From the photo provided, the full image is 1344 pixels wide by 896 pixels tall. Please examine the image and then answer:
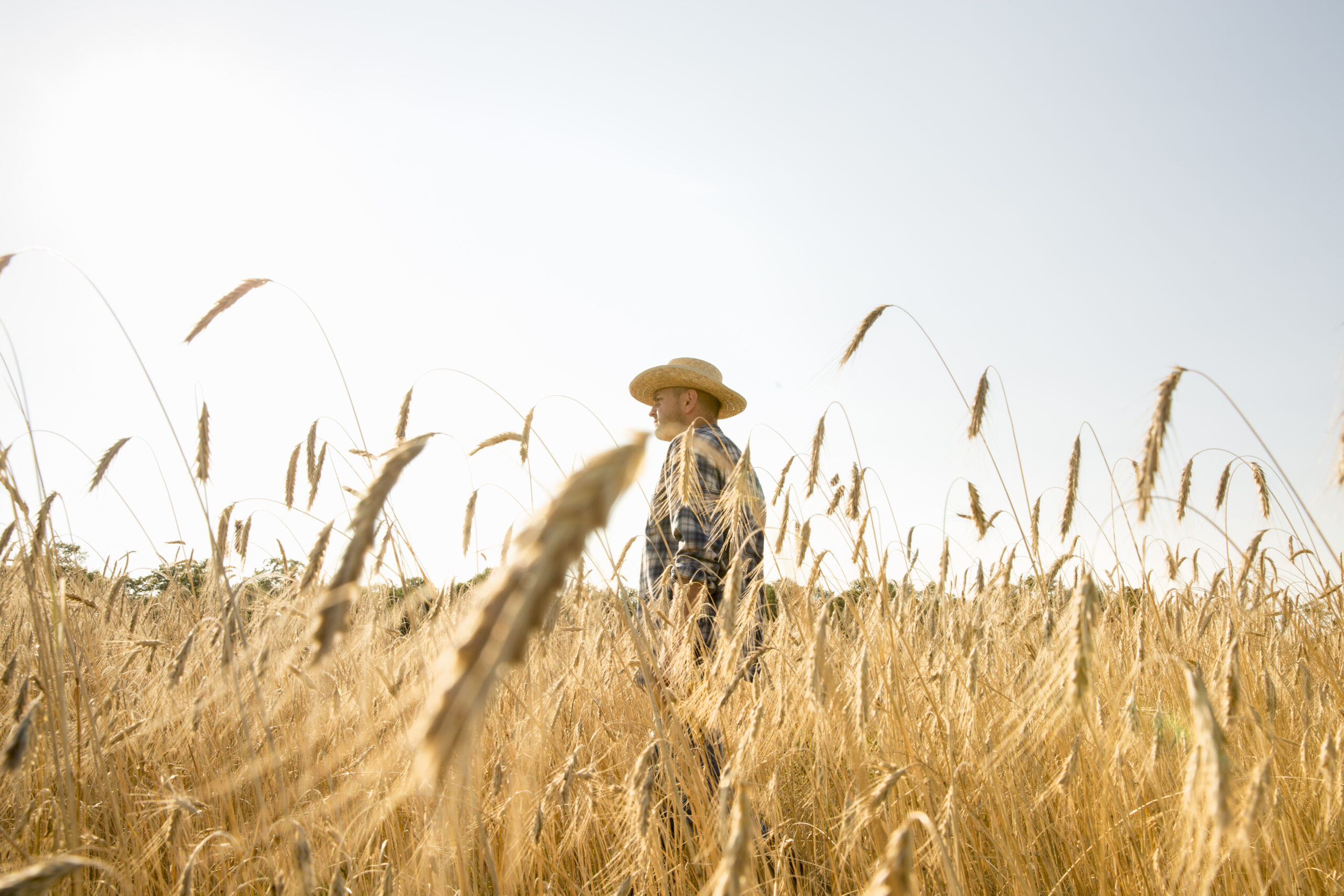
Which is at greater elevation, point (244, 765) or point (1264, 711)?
point (1264, 711)

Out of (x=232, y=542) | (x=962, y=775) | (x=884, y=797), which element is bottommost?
(x=962, y=775)

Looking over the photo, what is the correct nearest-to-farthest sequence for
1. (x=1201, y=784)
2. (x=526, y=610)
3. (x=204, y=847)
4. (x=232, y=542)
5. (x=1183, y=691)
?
(x=526, y=610), (x=1201, y=784), (x=204, y=847), (x=1183, y=691), (x=232, y=542)

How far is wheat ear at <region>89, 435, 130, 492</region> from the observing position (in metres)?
2.25

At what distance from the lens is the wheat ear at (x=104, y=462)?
2.25m

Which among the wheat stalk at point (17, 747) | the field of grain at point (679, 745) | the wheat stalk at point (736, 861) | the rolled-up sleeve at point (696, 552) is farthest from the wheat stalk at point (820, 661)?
the rolled-up sleeve at point (696, 552)

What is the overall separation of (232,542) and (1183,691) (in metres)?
3.92

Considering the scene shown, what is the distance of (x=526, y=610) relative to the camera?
1.16ft

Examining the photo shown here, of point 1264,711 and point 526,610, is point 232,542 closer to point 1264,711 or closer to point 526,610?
point 526,610

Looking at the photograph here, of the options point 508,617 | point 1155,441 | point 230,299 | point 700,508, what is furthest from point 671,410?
point 508,617

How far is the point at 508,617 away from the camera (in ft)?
1.26

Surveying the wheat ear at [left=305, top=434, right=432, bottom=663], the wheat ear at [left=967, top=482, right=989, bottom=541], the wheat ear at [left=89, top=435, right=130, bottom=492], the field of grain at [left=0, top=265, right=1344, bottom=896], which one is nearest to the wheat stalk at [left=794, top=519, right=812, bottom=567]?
the field of grain at [left=0, top=265, right=1344, bottom=896]

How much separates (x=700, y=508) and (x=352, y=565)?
201cm

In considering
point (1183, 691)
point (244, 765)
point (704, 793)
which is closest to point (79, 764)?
point (244, 765)

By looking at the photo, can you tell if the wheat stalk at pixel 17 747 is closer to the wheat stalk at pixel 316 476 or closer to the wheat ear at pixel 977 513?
the wheat stalk at pixel 316 476
